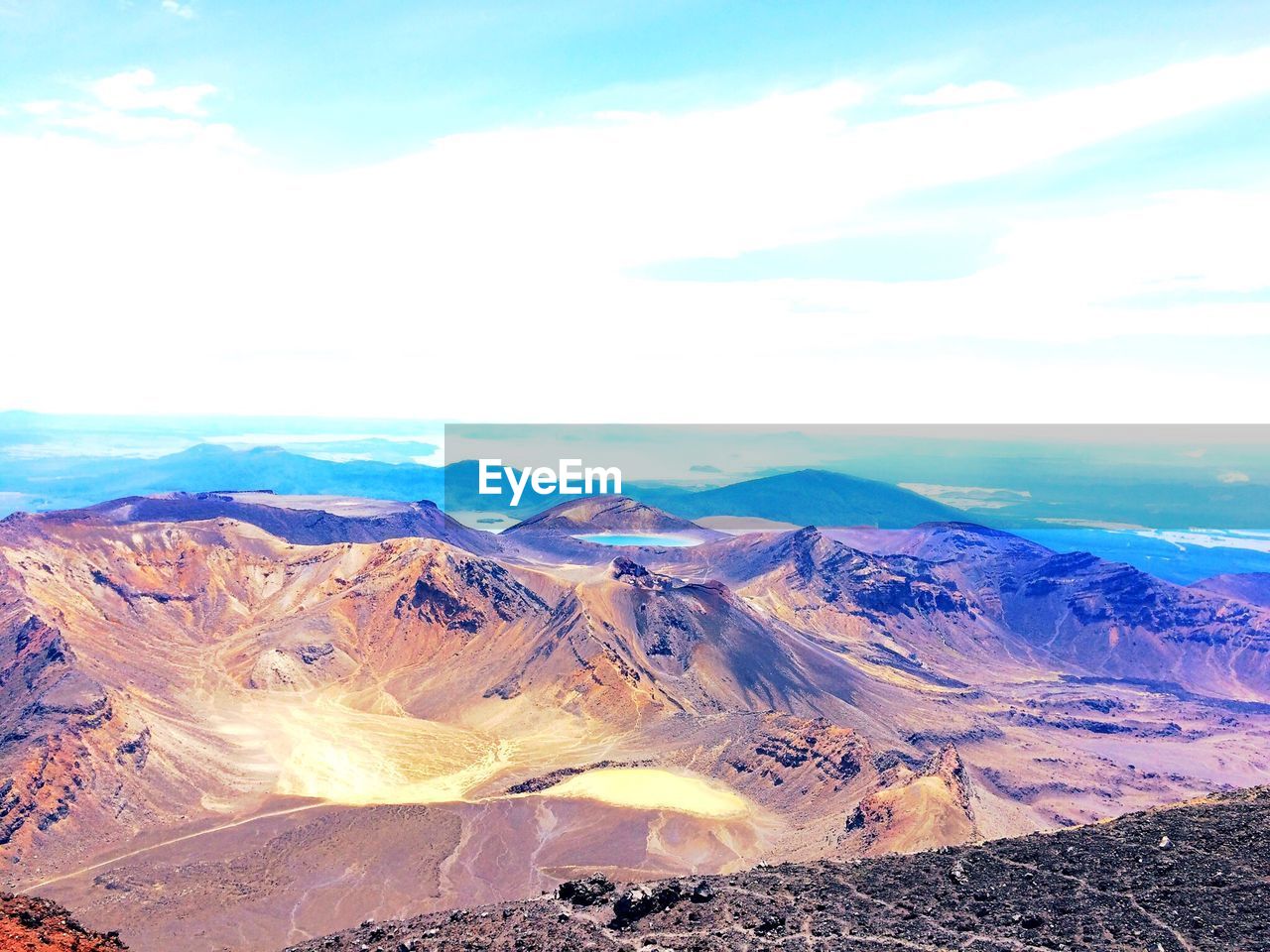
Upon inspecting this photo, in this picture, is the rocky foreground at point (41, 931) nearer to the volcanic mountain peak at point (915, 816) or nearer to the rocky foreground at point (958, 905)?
the rocky foreground at point (958, 905)

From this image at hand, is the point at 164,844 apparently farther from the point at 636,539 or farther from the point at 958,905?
the point at 636,539

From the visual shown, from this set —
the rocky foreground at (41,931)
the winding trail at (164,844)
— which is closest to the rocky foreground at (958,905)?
the rocky foreground at (41,931)

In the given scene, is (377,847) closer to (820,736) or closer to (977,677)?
(820,736)

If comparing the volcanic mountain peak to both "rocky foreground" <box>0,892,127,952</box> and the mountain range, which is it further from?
"rocky foreground" <box>0,892,127,952</box>

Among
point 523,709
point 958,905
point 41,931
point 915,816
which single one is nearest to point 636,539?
point 523,709

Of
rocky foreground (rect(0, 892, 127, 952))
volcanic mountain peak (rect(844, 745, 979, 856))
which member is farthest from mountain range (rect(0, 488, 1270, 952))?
rocky foreground (rect(0, 892, 127, 952))

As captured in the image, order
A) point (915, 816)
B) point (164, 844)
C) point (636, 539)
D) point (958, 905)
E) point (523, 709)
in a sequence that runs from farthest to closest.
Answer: point (636, 539) → point (523, 709) → point (164, 844) → point (915, 816) → point (958, 905)
